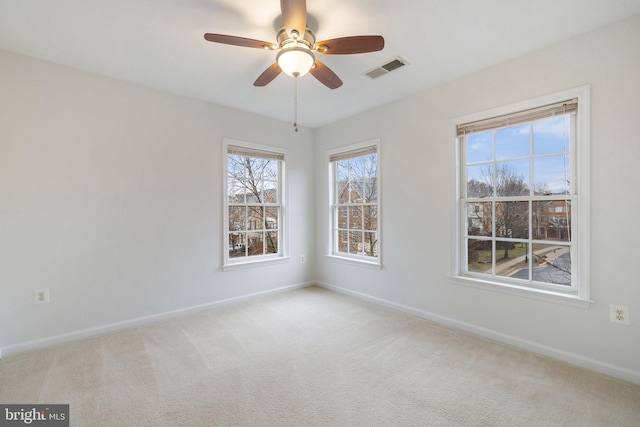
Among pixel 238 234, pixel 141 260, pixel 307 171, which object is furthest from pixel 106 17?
pixel 307 171

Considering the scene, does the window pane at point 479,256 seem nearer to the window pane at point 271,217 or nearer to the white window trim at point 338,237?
the white window trim at point 338,237

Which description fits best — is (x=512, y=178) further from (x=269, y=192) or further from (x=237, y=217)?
(x=237, y=217)

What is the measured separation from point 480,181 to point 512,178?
0.93ft

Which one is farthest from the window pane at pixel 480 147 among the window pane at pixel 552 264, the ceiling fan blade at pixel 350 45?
the ceiling fan blade at pixel 350 45

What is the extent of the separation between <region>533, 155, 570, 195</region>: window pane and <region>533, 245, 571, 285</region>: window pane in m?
0.50

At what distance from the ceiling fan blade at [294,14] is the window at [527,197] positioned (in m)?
1.98

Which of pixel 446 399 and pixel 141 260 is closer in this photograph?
pixel 446 399

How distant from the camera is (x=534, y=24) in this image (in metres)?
2.13

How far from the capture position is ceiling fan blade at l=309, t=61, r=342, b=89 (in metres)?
2.19

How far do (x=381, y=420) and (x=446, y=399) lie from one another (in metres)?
0.51

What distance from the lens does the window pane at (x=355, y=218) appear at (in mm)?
4156

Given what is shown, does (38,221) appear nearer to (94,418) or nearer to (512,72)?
(94,418)

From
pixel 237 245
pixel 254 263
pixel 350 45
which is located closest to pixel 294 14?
pixel 350 45

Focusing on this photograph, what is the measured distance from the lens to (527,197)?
261 cm
